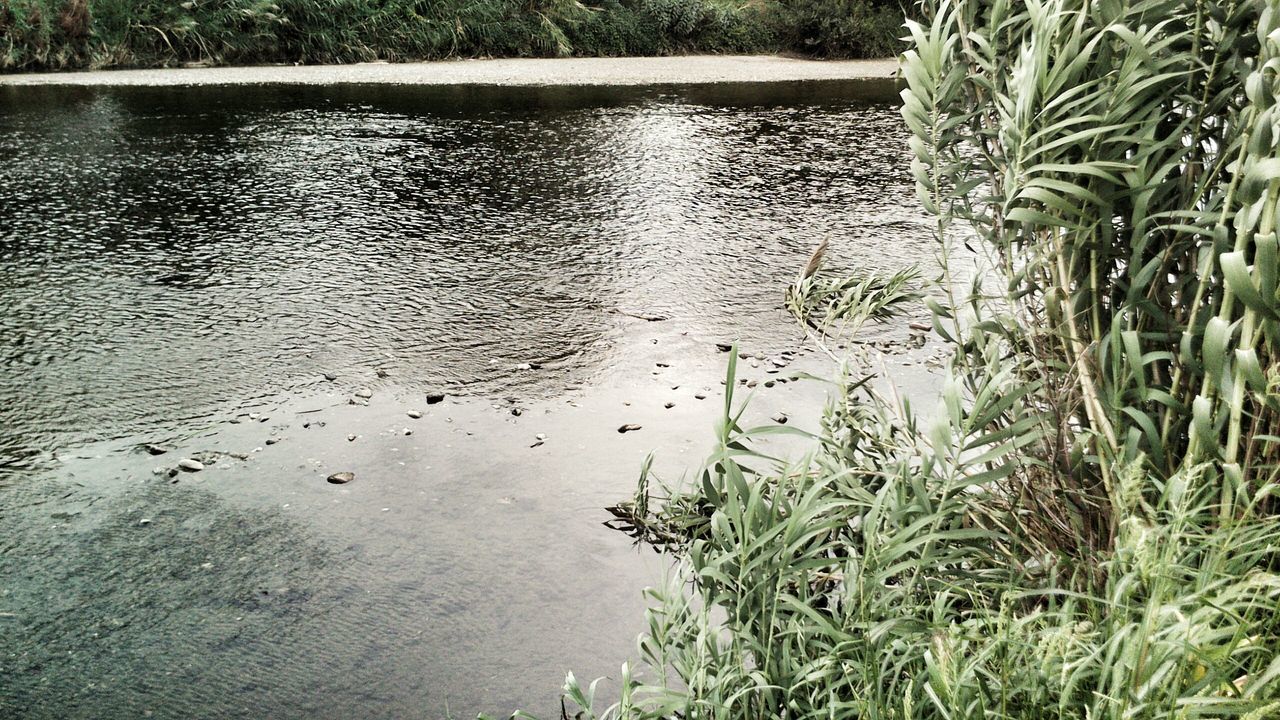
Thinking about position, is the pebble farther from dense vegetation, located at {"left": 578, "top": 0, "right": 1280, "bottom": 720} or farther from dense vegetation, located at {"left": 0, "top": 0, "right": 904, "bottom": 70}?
dense vegetation, located at {"left": 0, "top": 0, "right": 904, "bottom": 70}

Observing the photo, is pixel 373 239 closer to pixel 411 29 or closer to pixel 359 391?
pixel 359 391

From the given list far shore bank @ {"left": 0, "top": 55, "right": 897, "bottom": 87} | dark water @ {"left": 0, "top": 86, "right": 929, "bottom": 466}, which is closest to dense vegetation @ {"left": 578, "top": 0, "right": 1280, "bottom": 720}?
dark water @ {"left": 0, "top": 86, "right": 929, "bottom": 466}

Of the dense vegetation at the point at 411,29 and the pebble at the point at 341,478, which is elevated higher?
the dense vegetation at the point at 411,29

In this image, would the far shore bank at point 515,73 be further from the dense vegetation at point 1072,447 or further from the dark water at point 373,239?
the dense vegetation at point 1072,447

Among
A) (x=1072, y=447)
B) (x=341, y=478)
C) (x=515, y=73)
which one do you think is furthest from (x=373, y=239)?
Result: (x=515, y=73)

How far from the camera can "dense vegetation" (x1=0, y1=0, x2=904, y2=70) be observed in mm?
12852

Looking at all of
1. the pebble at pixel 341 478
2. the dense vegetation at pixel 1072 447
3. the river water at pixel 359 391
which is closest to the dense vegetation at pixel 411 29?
the river water at pixel 359 391

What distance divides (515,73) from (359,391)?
11074mm

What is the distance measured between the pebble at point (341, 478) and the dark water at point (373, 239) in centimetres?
73

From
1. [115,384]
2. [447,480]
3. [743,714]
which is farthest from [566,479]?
[115,384]

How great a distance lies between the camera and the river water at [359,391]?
2.46m

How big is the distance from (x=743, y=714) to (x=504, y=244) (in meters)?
4.21

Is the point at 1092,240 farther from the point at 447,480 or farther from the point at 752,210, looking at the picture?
the point at 752,210

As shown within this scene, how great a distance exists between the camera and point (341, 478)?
323cm
